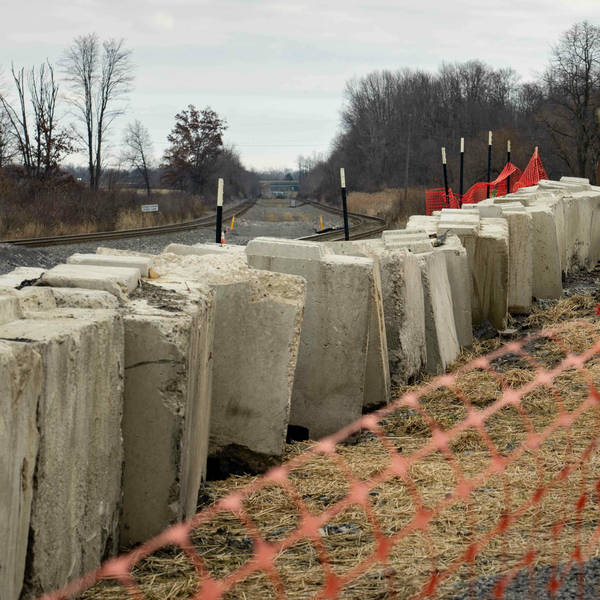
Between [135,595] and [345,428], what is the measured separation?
7.37 ft

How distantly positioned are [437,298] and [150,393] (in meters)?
3.88

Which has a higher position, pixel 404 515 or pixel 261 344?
pixel 261 344

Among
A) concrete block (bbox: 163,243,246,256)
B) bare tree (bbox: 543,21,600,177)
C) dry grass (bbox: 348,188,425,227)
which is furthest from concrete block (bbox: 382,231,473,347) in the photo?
bare tree (bbox: 543,21,600,177)

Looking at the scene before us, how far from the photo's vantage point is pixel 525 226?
9.30 metres

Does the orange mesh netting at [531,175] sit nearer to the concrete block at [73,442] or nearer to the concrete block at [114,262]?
the concrete block at [114,262]

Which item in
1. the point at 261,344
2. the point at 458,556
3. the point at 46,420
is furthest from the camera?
the point at 261,344

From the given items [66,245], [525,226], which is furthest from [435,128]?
[525,226]

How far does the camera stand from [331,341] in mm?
5359

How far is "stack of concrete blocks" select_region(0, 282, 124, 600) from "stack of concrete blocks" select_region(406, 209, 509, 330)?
552 cm

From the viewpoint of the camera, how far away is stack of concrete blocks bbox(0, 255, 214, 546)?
11.7 ft

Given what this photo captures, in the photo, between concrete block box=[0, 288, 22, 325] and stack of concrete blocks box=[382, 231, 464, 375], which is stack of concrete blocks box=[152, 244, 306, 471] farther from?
stack of concrete blocks box=[382, 231, 464, 375]

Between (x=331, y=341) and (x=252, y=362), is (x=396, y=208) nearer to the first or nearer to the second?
(x=331, y=341)

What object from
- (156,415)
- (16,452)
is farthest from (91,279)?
(16,452)

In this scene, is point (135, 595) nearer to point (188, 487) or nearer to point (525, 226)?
point (188, 487)
